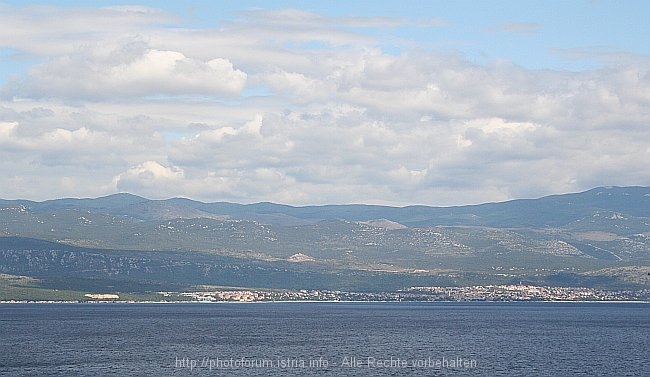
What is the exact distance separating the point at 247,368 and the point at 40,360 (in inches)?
1467

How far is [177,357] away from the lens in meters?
182

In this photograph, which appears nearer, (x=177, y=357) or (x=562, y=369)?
(x=562, y=369)

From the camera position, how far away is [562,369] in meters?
167

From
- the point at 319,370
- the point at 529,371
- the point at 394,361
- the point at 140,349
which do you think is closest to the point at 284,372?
the point at 319,370

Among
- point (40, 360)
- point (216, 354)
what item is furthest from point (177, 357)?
point (40, 360)

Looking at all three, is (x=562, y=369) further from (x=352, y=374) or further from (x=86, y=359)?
(x=86, y=359)

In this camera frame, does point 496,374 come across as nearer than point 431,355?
Yes

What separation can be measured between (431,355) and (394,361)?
576 inches

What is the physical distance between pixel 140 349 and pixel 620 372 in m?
87.0

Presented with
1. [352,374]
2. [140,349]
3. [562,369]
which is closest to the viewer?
[352,374]

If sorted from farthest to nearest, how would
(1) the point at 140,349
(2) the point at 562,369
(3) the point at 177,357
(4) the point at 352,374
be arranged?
(1) the point at 140,349 → (3) the point at 177,357 → (2) the point at 562,369 → (4) the point at 352,374

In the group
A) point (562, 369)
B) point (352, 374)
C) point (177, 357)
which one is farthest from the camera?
point (177, 357)

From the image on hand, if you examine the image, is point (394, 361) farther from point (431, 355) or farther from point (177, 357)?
point (177, 357)

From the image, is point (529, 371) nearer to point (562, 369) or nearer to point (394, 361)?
point (562, 369)
